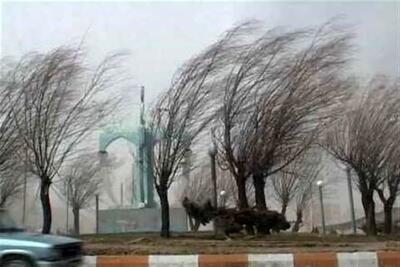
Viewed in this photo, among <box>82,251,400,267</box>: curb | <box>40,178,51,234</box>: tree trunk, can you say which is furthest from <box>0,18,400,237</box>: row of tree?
<box>82,251,400,267</box>: curb

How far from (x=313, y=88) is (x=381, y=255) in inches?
538

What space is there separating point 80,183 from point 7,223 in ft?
108

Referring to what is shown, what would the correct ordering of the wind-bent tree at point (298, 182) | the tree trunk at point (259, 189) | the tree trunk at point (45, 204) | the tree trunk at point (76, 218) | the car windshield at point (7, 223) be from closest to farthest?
the car windshield at point (7, 223) → the tree trunk at point (45, 204) → the tree trunk at point (259, 189) → the wind-bent tree at point (298, 182) → the tree trunk at point (76, 218)

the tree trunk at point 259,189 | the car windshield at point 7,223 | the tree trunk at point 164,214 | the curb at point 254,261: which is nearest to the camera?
the car windshield at point 7,223

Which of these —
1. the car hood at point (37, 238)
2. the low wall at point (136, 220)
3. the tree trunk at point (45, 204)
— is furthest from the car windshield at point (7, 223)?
the low wall at point (136, 220)

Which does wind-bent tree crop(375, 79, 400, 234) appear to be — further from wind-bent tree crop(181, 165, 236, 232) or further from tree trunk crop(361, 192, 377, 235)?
wind-bent tree crop(181, 165, 236, 232)

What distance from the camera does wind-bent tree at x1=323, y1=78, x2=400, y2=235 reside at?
32938 millimetres

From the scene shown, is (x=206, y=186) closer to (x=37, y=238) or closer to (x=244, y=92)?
(x=244, y=92)

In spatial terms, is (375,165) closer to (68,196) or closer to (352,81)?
(352,81)

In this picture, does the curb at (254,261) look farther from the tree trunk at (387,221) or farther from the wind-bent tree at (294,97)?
the tree trunk at (387,221)

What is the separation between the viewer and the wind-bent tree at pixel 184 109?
27.0 m

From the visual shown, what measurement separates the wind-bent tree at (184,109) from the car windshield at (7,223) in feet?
42.7

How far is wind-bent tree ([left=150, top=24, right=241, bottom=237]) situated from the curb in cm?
1192

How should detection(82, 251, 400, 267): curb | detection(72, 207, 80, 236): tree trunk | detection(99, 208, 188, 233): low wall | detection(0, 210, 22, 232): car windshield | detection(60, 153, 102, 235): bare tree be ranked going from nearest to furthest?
detection(0, 210, 22, 232): car windshield, detection(82, 251, 400, 267): curb, detection(99, 208, 188, 233): low wall, detection(60, 153, 102, 235): bare tree, detection(72, 207, 80, 236): tree trunk
